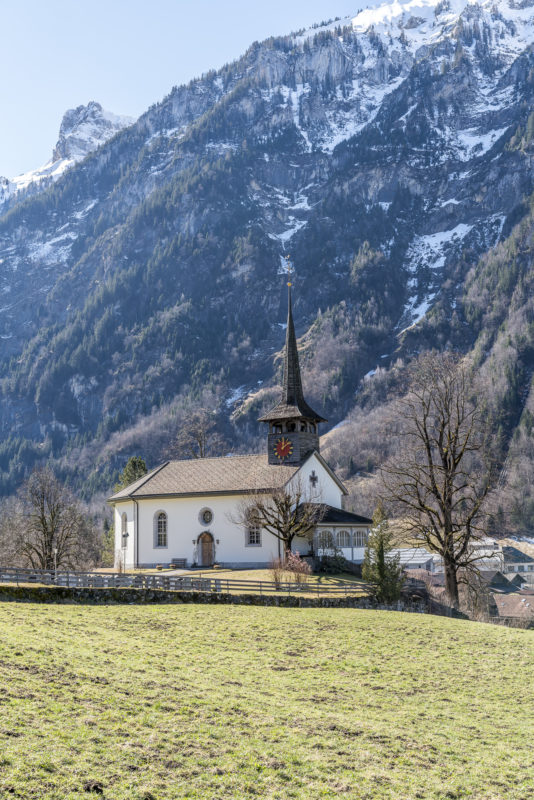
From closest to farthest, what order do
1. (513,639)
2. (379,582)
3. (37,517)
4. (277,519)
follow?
1. (513,639)
2. (379,582)
3. (277,519)
4. (37,517)

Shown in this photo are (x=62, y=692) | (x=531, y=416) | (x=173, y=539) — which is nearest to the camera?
(x=62, y=692)

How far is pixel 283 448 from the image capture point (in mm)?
59656

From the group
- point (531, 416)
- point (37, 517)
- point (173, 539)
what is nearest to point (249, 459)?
point (173, 539)

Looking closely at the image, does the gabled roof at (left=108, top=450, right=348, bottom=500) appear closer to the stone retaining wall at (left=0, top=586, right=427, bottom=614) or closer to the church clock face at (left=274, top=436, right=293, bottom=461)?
the church clock face at (left=274, top=436, right=293, bottom=461)

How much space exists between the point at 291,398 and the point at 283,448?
13.9 ft

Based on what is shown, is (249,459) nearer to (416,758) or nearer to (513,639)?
(513,639)

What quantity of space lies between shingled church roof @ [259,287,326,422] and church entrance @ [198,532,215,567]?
9423mm

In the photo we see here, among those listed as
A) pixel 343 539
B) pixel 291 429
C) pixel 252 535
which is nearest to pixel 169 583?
pixel 252 535

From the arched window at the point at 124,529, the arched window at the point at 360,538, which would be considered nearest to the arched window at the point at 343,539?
the arched window at the point at 360,538

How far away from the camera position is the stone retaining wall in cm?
3556

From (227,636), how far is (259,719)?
11548 mm

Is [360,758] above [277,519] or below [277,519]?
below

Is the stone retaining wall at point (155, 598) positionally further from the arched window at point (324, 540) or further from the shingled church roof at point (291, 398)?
the shingled church roof at point (291, 398)

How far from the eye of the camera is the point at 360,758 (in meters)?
15.7
